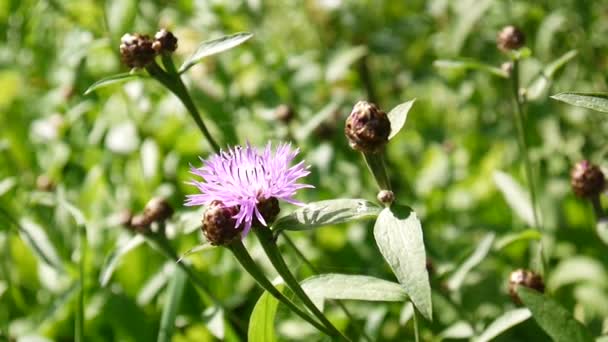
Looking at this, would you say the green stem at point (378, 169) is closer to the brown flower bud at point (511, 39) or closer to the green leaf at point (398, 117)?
the green leaf at point (398, 117)

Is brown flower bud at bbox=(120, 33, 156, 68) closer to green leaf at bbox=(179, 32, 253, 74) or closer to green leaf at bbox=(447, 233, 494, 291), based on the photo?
green leaf at bbox=(179, 32, 253, 74)

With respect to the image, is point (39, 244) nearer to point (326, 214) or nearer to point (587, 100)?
point (326, 214)

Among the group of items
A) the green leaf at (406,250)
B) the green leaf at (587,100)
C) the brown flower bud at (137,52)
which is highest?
the brown flower bud at (137,52)

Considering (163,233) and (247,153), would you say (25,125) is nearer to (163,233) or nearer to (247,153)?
(163,233)

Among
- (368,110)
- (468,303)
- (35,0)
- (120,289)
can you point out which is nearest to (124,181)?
(120,289)

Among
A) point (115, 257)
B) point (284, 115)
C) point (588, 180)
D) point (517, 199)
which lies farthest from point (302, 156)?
point (588, 180)

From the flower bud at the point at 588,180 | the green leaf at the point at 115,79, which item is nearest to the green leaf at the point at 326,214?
the green leaf at the point at 115,79

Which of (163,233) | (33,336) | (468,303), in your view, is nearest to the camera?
(163,233)
